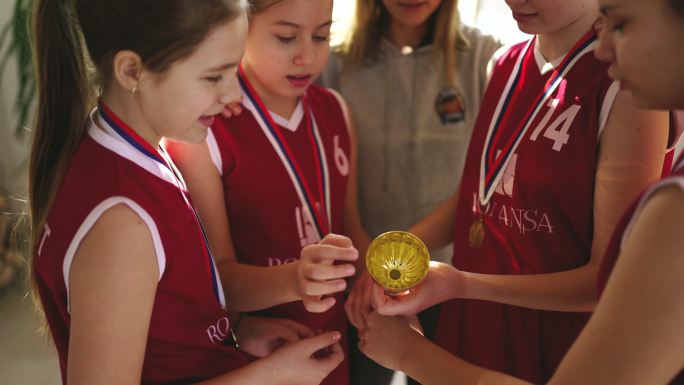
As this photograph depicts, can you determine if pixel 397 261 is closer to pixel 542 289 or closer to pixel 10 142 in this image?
pixel 542 289

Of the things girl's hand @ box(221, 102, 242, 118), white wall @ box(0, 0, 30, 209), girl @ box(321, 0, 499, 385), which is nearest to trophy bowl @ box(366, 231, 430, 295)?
girl's hand @ box(221, 102, 242, 118)

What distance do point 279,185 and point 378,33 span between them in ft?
2.14

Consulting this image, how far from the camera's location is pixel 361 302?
4.62ft

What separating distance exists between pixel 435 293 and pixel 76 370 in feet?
2.17

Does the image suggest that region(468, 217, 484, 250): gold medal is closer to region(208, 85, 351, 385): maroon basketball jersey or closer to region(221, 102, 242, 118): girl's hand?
region(208, 85, 351, 385): maroon basketball jersey

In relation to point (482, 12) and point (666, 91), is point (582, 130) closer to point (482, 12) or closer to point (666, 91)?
point (666, 91)

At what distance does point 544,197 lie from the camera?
1.31 metres

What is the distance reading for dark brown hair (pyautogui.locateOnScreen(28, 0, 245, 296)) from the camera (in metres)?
1.07

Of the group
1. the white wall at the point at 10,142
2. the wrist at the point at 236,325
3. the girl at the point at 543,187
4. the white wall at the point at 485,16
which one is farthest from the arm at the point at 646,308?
the white wall at the point at 10,142

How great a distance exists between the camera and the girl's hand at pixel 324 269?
1.24 m

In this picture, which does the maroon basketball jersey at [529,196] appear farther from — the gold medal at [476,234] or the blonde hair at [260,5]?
the blonde hair at [260,5]

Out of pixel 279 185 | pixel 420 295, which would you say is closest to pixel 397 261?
pixel 420 295

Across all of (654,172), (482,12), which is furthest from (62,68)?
(482,12)

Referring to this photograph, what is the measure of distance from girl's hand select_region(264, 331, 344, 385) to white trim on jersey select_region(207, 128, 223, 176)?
434 millimetres
